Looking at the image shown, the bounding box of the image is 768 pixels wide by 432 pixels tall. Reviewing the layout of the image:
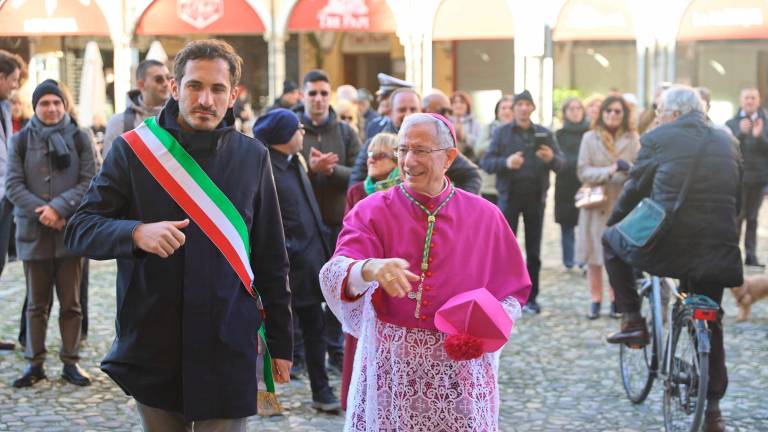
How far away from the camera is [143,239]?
11.2 feet

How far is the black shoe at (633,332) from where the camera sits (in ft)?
22.6

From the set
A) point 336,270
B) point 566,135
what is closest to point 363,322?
point 336,270

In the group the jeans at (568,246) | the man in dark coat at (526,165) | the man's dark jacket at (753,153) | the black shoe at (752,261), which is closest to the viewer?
the man in dark coat at (526,165)

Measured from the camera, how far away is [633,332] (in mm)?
6922

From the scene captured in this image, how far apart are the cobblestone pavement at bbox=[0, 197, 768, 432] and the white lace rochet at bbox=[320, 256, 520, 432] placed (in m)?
2.53

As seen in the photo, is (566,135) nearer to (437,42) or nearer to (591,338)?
(591,338)

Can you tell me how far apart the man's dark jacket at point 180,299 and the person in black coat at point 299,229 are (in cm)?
311

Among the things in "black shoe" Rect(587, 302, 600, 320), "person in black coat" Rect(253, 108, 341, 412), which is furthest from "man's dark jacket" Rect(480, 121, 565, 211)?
"person in black coat" Rect(253, 108, 341, 412)

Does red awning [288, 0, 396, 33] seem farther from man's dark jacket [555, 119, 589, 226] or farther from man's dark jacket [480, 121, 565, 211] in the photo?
man's dark jacket [480, 121, 565, 211]

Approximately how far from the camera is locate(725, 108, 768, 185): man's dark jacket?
42.2ft

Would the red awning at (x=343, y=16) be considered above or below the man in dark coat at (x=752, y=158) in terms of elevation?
above

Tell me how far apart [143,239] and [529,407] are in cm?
407

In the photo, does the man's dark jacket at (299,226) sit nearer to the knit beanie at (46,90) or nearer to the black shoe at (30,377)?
the knit beanie at (46,90)

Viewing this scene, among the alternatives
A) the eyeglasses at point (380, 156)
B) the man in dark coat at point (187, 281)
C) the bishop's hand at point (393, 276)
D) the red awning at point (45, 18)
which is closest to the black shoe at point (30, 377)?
the eyeglasses at point (380, 156)
